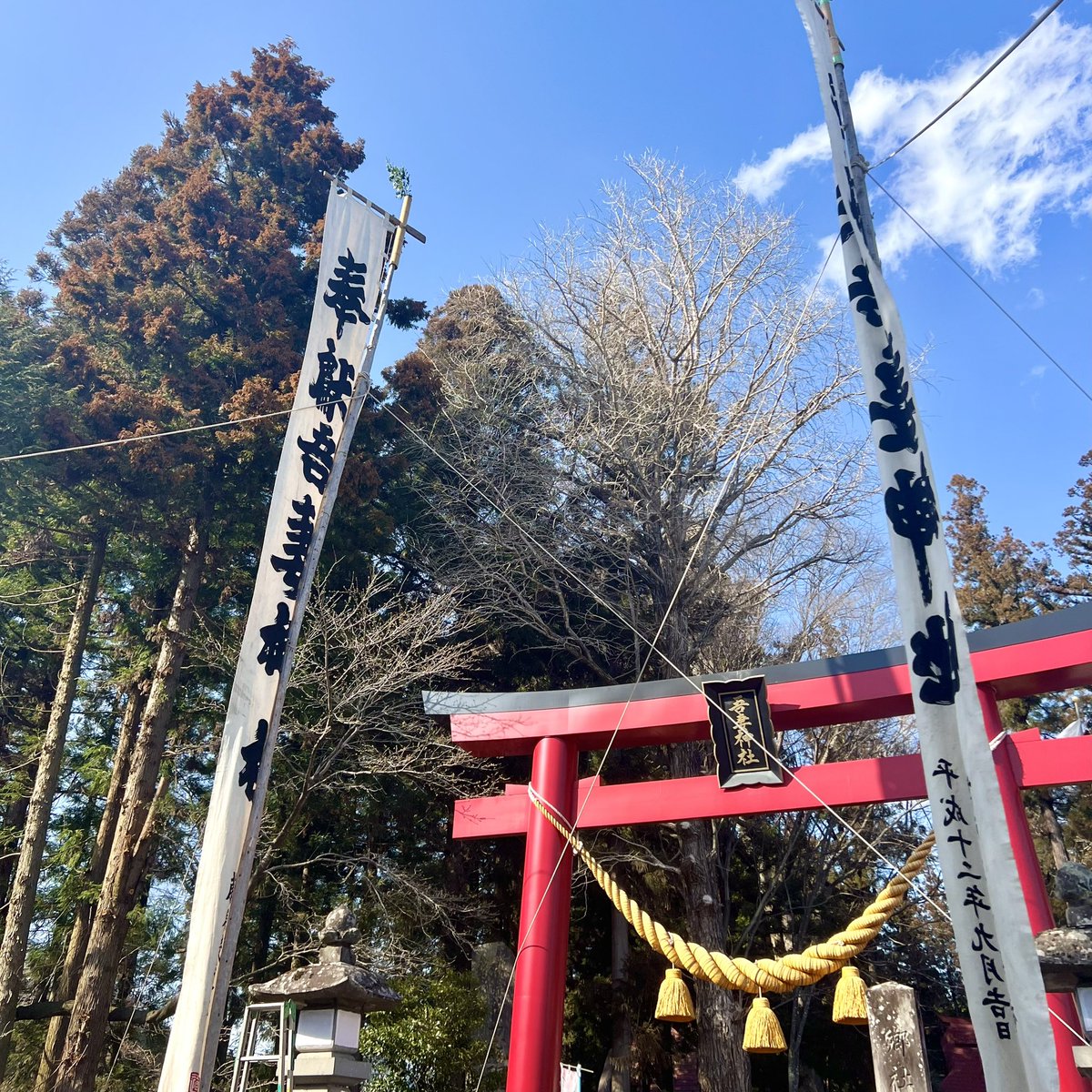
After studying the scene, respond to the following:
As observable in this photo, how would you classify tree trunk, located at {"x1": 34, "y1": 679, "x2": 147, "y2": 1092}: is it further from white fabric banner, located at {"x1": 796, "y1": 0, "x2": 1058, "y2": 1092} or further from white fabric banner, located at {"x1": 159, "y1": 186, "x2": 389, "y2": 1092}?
white fabric banner, located at {"x1": 796, "y1": 0, "x2": 1058, "y2": 1092}

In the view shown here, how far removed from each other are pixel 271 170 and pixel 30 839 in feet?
34.5

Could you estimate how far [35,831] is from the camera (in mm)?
9102

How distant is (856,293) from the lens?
4.04 m

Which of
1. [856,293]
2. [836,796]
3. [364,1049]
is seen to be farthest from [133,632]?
[856,293]

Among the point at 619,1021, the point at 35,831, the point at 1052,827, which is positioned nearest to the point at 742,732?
the point at 35,831

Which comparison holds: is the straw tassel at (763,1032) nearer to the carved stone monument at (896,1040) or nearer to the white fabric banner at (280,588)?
the carved stone monument at (896,1040)

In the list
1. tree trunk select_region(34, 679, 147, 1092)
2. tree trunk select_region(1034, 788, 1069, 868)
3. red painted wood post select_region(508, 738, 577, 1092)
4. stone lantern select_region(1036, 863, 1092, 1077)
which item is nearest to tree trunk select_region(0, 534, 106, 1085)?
tree trunk select_region(34, 679, 147, 1092)

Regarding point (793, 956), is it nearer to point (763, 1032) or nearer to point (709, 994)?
point (763, 1032)

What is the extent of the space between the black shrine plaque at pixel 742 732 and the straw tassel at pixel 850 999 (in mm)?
1357

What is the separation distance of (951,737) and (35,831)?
944cm

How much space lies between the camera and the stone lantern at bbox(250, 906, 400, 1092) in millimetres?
4680

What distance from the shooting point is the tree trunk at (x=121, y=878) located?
8.04 m

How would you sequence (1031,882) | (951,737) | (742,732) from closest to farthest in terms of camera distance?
(951,737) < (1031,882) < (742,732)

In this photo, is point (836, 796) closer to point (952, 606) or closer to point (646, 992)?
point (952, 606)
